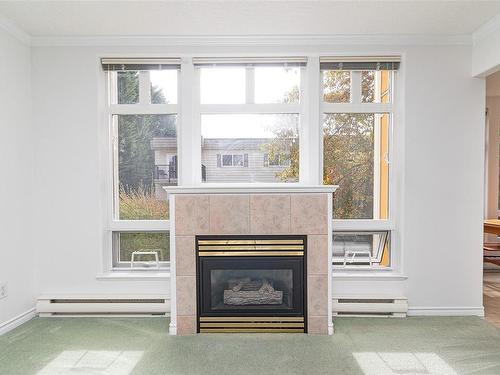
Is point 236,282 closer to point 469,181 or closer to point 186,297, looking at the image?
point 186,297

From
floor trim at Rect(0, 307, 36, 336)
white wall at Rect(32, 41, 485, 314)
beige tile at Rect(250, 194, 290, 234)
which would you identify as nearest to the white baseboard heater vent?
white wall at Rect(32, 41, 485, 314)

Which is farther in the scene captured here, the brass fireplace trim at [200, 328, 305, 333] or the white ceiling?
the brass fireplace trim at [200, 328, 305, 333]

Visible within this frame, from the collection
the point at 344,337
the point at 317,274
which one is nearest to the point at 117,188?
the point at 317,274

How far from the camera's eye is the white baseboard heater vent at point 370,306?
345 centimetres

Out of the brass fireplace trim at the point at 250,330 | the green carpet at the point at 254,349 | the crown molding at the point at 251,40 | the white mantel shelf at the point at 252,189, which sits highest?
the crown molding at the point at 251,40

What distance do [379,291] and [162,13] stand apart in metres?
2.86

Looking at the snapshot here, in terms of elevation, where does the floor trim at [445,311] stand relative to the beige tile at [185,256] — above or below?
below

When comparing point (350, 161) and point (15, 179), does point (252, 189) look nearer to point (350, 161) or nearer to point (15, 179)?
point (350, 161)

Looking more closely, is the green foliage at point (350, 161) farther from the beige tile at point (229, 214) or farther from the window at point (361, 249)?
the beige tile at point (229, 214)

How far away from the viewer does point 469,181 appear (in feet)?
11.5

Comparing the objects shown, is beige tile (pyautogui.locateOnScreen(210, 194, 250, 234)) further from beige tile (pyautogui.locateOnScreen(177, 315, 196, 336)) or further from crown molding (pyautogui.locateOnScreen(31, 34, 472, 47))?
crown molding (pyautogui.locateOnScreen(31, 34, 472, 47))

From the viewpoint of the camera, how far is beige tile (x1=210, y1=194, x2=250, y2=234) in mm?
3154

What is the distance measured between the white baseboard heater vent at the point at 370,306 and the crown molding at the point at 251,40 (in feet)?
7.20

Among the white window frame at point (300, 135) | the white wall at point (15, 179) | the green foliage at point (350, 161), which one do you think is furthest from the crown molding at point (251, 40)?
the green foliage at point (350, 161)
